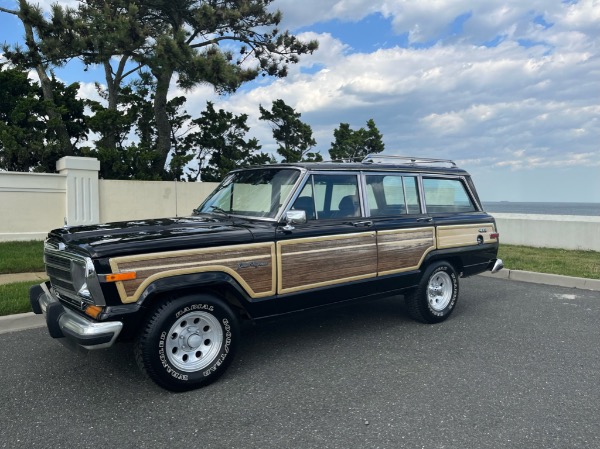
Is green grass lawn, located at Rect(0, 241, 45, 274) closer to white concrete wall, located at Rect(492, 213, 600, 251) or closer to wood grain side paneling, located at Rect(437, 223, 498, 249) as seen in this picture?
wood grain side paneling, located at Rect(437, 223, 498, 249)

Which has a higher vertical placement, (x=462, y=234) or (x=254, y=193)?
(x=254, y=193)

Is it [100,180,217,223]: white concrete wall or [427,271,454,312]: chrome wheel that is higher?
[100,180,217,223]: white concrete wall

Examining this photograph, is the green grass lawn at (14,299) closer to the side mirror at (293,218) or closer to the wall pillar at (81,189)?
the side mirror at (293,218)

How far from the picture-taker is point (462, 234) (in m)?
6.18

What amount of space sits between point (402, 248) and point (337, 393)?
2.16 meters

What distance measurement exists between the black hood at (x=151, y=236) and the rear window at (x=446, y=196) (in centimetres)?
267

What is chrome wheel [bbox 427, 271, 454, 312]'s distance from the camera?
5906mm

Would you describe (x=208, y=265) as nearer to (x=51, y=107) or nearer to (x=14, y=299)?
(x=14, y=299)

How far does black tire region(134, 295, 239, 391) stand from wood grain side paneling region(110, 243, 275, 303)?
249 millimetres

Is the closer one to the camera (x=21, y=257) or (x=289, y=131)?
(x=21, y=257)

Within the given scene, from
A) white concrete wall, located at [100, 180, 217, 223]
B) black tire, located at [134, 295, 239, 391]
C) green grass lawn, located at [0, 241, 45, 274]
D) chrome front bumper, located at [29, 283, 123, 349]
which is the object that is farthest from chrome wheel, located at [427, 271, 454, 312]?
white concrete wall, located at [100, 180, 217, 223]

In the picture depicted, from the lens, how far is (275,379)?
4.12m

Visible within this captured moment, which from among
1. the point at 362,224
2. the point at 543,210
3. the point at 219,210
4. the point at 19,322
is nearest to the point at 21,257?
the point at 19,322

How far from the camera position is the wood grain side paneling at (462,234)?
5.92 metres
